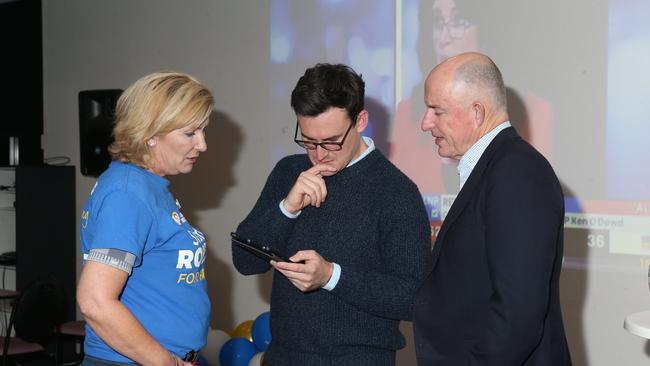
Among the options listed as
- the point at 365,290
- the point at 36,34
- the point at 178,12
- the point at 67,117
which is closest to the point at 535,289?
the point at 365,290

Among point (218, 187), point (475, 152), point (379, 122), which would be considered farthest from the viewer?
point (218, 187)

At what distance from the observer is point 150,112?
171cm

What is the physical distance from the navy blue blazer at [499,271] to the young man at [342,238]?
0.24 meters

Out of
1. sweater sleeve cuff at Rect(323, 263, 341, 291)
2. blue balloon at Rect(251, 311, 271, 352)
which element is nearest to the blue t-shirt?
A: sweater sleeve cuff at Rect(323, 263, 341, 291)

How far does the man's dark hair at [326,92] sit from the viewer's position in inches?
73.8

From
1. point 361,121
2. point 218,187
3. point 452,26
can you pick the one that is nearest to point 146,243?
point 361,121

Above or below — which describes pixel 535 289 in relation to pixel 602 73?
below

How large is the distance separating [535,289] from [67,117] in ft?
15.9

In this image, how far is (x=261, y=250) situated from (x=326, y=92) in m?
0.45

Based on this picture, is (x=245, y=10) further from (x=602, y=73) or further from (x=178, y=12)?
(x=602, y=73)

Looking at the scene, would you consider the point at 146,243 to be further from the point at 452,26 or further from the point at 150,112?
the point at 452,26

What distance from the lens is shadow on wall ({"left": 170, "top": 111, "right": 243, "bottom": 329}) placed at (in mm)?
4629

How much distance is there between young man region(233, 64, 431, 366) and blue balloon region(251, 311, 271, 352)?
5.70 feet

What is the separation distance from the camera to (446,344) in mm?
1527
